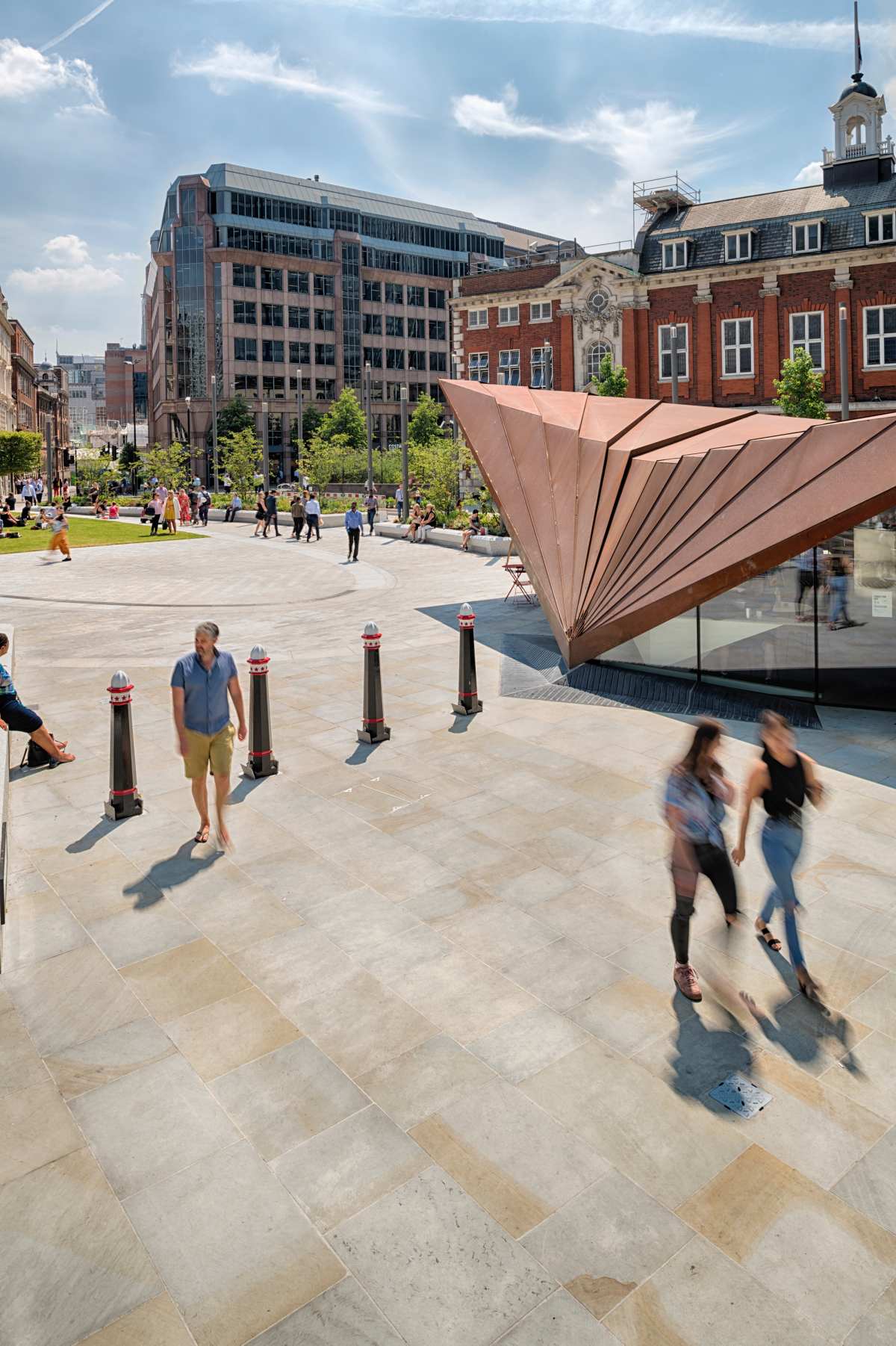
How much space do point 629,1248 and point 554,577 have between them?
996 cm

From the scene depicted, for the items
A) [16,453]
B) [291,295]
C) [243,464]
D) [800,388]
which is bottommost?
[800,388]

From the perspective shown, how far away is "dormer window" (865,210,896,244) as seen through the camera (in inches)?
1593

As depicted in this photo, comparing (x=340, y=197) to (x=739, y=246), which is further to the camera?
(x=340, y=197)

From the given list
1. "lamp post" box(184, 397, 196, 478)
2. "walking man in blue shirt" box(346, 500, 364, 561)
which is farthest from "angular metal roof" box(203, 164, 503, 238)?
"walking man in blue shirt" box(346, 500, 364, 561)

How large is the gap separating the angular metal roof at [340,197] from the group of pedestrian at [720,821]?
93.6 m

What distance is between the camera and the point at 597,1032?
4715 mm

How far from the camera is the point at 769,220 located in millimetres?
44031

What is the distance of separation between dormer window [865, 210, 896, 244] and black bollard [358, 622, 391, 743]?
133 feet

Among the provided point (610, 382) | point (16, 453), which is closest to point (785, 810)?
point (610, 382)

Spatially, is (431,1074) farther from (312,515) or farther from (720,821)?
(312,515)

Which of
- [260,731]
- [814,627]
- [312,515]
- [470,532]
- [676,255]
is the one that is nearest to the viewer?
[260,731]

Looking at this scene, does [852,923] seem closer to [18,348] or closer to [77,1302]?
[77,1302]

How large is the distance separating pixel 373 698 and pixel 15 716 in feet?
10.6

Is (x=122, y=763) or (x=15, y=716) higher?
(x=15, y=716)
